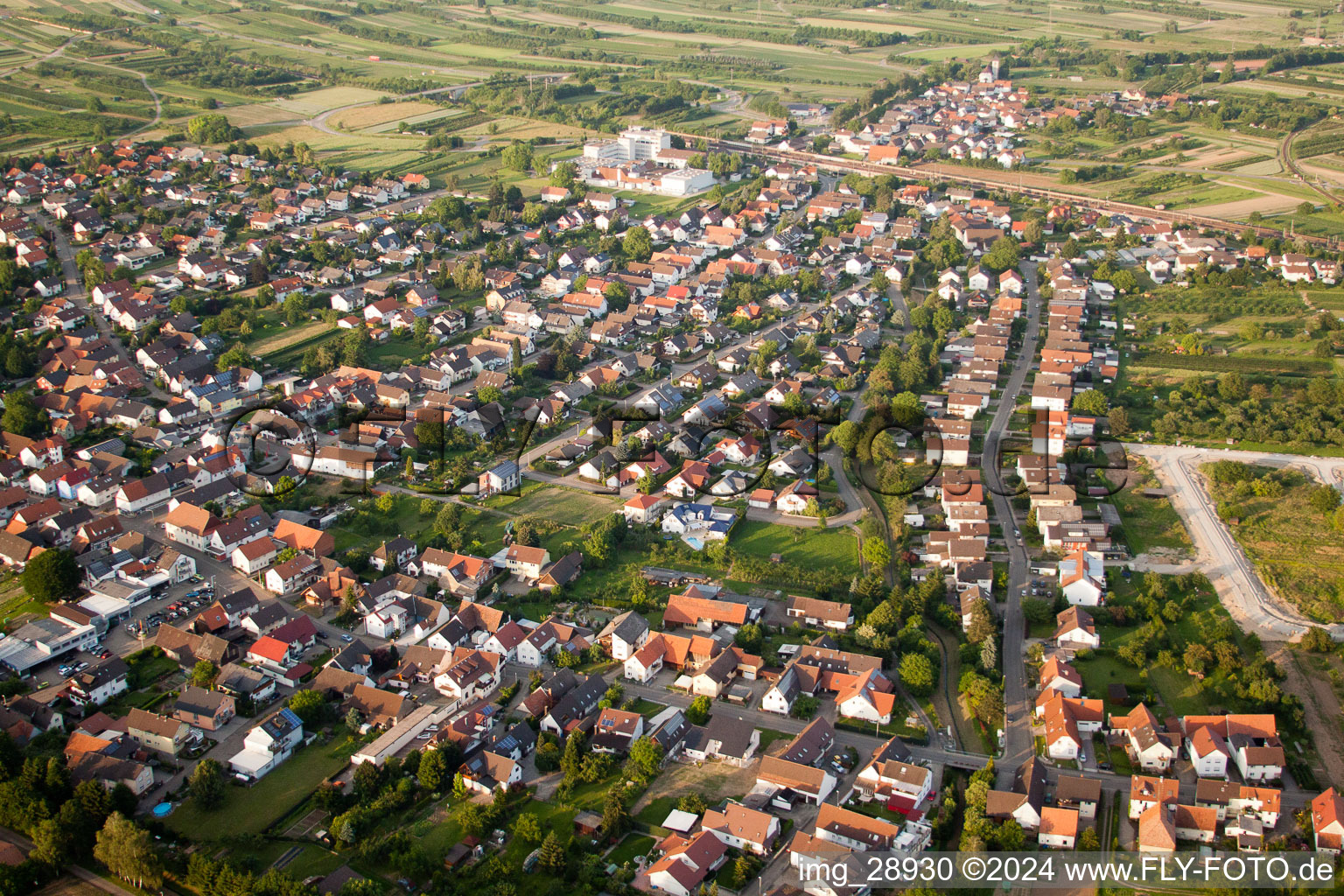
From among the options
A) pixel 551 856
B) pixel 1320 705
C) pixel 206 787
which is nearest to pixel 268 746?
pixel 206 787

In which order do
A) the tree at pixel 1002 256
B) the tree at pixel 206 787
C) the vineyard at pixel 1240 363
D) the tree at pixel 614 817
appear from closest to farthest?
the tree at pixel 614 817, the tree at pixel 206 787, the vineyard at pixel 1240 363, the tree at pixel 1002 256

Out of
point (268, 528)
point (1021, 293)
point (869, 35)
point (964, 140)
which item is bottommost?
point (268, 528)

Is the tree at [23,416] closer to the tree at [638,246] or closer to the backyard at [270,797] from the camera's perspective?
the backyard at [270,797]

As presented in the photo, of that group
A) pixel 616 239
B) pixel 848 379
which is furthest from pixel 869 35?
pixel 848 379

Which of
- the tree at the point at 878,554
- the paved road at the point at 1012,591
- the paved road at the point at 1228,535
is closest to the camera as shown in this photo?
the paved road at the point at 1012,591

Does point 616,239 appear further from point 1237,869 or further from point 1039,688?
point 1237,869

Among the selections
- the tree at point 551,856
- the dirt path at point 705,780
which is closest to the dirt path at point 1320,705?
the dirt path at point 705,780
